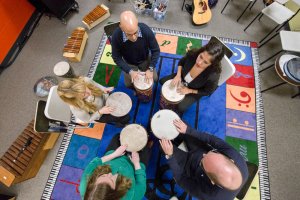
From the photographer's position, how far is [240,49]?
4.04m

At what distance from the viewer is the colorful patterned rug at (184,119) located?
3084 mm

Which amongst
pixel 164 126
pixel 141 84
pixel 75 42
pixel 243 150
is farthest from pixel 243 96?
pixel 75 42

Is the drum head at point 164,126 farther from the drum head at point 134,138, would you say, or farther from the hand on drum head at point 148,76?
the hand on drum head at point 148,76

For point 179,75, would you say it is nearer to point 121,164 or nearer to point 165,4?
point 121,164

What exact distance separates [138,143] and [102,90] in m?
0.87

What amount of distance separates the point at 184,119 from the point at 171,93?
30.6 inches

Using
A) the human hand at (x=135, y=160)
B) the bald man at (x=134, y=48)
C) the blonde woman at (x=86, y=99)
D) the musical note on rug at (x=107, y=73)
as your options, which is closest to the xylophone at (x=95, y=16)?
the musical note on rug at (x=107, y=73)

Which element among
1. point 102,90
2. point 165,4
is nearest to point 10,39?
point 102,90

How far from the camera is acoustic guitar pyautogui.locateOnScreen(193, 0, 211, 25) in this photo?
4.23 meters

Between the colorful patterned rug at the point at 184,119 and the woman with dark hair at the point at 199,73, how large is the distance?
Result: 2.23 feet

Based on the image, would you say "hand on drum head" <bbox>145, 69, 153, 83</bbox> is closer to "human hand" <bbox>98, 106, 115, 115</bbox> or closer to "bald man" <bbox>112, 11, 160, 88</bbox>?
"bald man" <bbox>112, 11, 160, 88</bbox>

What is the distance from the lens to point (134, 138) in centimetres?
263

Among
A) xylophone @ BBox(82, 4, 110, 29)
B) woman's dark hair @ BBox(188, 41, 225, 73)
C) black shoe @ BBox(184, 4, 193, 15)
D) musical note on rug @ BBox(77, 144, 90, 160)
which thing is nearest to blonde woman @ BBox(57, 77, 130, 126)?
musical note on rug @ BBox(77, 144, 90, 160)

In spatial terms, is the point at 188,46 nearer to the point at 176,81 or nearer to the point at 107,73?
the point at 176,81
